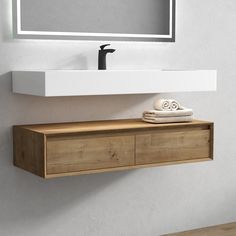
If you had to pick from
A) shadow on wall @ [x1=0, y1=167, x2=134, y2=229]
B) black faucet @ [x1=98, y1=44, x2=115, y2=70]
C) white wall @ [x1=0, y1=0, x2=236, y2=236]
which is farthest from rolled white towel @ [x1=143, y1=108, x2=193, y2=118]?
shadow on wall @ [x1=0, y1=167, x2=134, y2=229]

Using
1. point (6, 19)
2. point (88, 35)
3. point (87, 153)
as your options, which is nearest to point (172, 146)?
point (87, 153)

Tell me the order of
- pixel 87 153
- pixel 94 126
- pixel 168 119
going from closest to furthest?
pixel 87 153
pixel 94 126
pixel 168 119

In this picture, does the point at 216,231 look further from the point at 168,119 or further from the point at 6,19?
the point at 6,19

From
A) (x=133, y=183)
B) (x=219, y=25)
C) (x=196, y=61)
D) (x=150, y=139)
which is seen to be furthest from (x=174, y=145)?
(x=219, y=25)

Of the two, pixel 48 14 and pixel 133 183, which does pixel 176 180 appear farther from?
pixel 48 14

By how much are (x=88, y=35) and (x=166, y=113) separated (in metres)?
0.58

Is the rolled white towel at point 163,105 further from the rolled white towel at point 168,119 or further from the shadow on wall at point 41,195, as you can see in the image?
the shadow on wall at point 41,195

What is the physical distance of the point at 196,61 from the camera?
3461mm

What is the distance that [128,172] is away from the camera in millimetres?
3320

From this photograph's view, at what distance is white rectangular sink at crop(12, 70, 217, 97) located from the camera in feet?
8.80

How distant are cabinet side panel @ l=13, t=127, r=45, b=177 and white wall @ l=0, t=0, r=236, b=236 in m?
0.05

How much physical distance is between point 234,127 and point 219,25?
0.64m

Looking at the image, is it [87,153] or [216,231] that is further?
[216,231]

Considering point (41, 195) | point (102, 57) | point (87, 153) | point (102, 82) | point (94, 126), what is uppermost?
point (102, 57)
